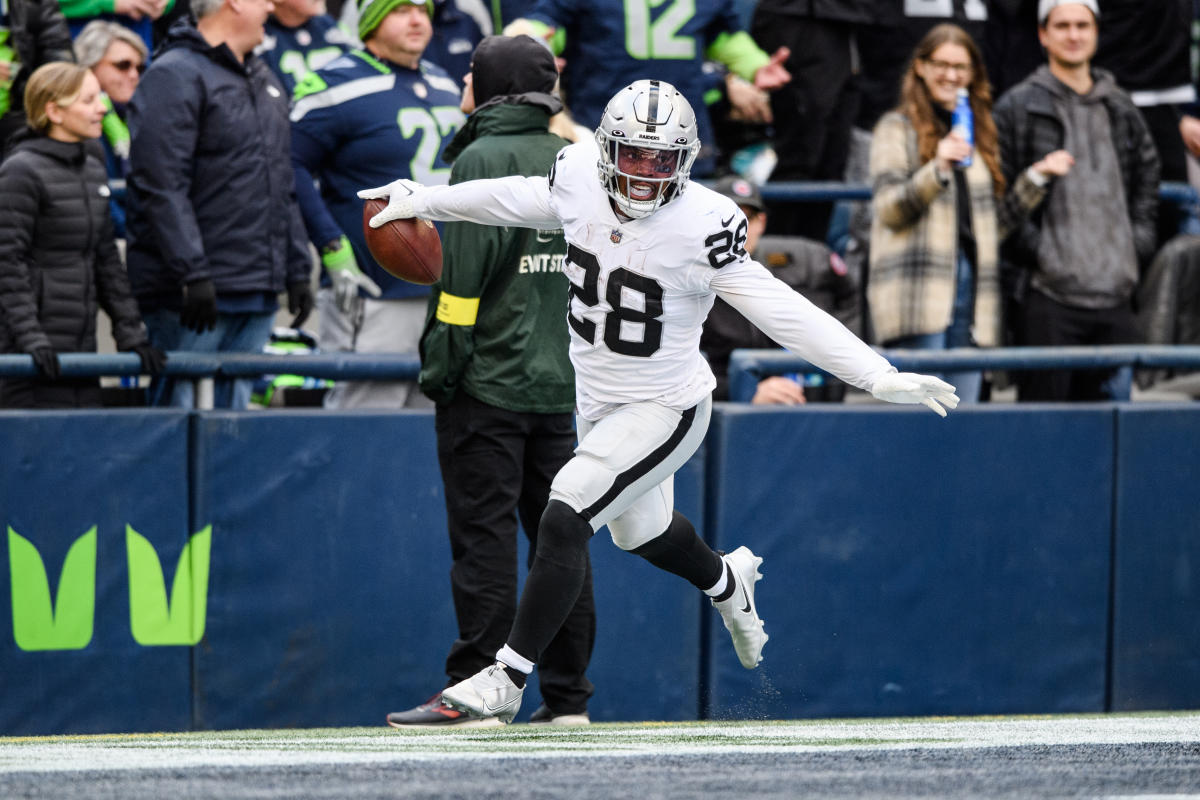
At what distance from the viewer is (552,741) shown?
4598 millimetres

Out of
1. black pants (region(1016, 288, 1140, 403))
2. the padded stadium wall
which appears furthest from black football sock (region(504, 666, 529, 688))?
black pants (region(1016, 288, 1140, 403))

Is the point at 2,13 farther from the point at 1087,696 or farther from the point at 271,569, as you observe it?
the point at 1087,696

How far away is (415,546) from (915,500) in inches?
73.2

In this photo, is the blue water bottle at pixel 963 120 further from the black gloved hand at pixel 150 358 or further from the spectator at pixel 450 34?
the black gloved hand at pixel 150 358

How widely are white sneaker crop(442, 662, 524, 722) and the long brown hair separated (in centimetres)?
316

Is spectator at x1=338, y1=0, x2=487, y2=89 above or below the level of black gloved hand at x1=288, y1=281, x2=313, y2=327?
above

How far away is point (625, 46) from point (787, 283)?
1.25m

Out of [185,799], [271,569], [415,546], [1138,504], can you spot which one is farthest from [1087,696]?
[185,799]

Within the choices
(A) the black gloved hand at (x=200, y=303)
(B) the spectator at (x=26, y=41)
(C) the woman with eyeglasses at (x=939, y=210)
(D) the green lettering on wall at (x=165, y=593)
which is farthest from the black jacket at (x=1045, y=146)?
(B) the spectator at (x=26, y=41)

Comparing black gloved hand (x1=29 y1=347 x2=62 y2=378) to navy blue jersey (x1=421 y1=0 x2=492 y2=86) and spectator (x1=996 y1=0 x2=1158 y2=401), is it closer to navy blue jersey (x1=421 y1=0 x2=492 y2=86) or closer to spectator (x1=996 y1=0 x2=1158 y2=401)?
navy blue jersey (x1=421 y1=0 x2=492 y2=86)

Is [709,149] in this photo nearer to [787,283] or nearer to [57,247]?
[787,283]

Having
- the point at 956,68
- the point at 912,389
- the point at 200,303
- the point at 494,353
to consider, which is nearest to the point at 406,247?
the point at 494,353

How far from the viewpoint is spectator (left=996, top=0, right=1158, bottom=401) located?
7141 mm

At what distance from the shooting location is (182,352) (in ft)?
19.8
